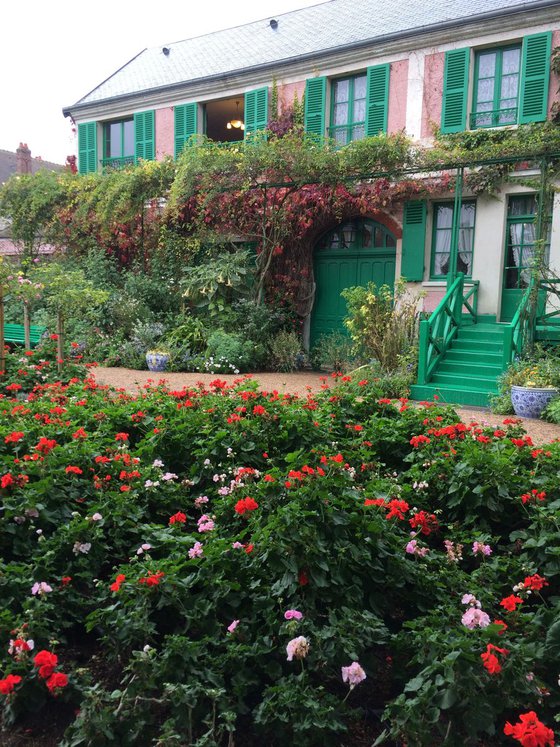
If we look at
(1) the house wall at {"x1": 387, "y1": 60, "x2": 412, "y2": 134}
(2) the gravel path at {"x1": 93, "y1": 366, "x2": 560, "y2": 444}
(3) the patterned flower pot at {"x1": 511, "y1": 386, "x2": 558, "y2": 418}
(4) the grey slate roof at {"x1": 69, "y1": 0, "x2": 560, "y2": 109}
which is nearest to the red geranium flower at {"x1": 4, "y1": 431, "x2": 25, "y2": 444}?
(2) the gravel path at {"x1": 93, "y1": 366, "x2": 560, "y2": 444}

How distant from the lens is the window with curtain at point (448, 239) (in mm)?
11469

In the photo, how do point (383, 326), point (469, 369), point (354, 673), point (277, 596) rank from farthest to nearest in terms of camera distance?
point (383, 326) → point (469, 369) → point (277, 596) → point (354, 673)

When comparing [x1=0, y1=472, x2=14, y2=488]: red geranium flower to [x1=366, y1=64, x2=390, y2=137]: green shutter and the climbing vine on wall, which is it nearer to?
the climbing vine on wall

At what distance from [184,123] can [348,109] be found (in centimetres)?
411

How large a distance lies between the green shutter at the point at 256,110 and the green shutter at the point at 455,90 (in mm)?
3825

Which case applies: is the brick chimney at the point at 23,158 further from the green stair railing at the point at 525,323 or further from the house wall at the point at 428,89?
the green stair railing at the point at 525,323

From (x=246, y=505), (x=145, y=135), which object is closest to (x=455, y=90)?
(x=145, y=135)

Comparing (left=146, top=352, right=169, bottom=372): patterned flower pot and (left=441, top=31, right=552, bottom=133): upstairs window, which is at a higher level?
(left=441, top=31, right=552, bottom=133): upstairs window

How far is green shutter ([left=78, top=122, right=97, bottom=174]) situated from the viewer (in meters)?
16.5

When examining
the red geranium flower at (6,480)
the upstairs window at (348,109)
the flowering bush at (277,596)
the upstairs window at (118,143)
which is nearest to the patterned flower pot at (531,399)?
the flowering bush at (277,596)

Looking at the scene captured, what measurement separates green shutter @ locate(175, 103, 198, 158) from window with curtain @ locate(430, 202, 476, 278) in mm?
6047

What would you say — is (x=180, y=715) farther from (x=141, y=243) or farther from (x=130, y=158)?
(x=130, y=158)

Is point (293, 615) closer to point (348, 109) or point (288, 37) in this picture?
point (348, 109)

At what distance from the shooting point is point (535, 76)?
10.5 m
